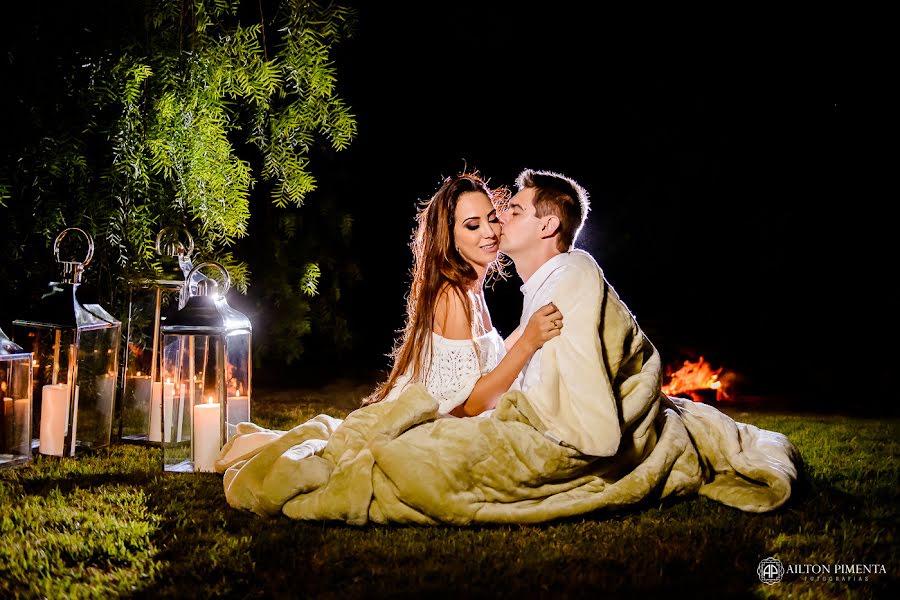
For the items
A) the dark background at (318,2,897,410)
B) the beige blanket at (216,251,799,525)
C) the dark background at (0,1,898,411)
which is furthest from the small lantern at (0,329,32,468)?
the dark background at (318,2,897,410)

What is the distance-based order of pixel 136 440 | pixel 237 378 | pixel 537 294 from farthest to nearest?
pixel 136 440 → pixel 237 378 → pixel 537 294

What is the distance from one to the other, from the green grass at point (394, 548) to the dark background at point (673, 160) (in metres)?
4.09

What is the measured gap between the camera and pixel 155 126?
4.28m

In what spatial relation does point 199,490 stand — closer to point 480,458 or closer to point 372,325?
point 480,458

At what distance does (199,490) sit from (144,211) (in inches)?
71.5

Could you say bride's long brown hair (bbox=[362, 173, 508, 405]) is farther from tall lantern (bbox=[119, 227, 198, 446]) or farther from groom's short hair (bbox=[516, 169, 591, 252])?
Answer: tall lantern (bbox=[119, 227, 198, 446])

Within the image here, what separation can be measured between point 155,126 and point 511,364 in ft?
7.95

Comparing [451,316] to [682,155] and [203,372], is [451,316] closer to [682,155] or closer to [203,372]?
[203,372]

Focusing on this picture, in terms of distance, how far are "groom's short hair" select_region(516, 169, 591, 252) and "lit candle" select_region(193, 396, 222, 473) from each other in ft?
6.98

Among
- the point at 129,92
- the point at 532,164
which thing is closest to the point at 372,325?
the point at 532,164

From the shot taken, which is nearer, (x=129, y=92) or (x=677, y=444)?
(x=677, y=444)

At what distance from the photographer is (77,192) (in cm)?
423

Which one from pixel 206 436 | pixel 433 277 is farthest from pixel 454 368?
pixel 206 436

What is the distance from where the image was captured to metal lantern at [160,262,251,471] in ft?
13.5
